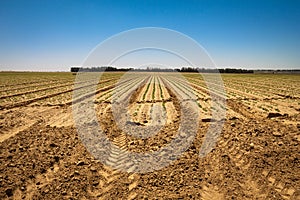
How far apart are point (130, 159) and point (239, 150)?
8.88 ft

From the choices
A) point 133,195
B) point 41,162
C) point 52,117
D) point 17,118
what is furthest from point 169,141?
point 17,118

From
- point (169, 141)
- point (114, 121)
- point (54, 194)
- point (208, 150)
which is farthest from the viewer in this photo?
point (114, 121)

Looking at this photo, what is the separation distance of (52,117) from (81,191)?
6740 millimetres

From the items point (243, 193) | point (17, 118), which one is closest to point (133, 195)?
point (243, 193)

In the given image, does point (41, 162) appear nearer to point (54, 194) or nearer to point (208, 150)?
point (54, 194)

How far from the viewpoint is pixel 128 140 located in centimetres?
715

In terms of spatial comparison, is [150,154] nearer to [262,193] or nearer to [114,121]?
[262,193]

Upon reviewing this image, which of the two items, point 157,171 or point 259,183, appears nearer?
point 259,183

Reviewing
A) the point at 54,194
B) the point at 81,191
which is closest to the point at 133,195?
the point at 81,191

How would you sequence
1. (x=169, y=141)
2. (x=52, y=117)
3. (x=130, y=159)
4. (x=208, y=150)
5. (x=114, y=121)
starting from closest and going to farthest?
(x=130, y=159), (x=208, y=150), (x=169, y=141), (x=114, y=121), (x=52, y=117)

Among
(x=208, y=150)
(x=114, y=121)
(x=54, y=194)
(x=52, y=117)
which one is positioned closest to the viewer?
(x=54, y=194)

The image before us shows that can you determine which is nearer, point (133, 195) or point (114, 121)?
point (133, 195)

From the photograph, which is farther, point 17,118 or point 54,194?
point 17,118

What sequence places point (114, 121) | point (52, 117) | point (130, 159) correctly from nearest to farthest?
point (130, 159) < point (114, 121) < point (52, 117)
